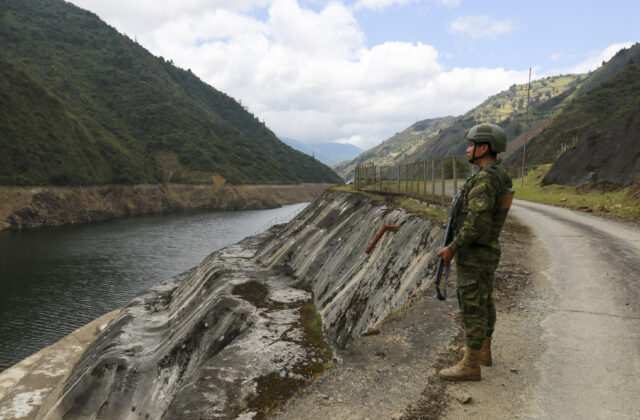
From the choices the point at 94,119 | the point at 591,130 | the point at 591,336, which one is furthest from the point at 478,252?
the point at 94,119

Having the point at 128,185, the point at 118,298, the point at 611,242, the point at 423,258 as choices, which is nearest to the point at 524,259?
the point at 423,258

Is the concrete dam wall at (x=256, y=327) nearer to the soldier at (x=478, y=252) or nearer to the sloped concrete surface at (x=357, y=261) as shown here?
the sloped concrete surface at (x=357, y=261)

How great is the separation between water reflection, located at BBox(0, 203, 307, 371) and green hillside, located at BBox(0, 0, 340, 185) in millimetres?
21741

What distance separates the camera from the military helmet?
450 cm

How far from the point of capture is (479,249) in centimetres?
436

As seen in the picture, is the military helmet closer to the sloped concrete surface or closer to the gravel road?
the gravel road

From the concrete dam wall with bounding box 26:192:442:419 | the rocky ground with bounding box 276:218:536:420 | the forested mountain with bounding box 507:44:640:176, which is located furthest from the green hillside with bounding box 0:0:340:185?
the forested mountain with bounding box 507:44:640:176

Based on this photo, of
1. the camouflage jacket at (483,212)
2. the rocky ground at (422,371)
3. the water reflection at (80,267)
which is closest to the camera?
the rocky ground at (422,371)

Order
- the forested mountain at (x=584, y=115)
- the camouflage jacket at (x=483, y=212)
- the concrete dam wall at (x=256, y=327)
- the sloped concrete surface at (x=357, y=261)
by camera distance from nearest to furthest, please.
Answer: the camouflage jacket at (x=483, y=212) < the concrete dam wall at (x=256, y=327) < the sloped concrete surface at (x=357, y=261) < the forested mountain at (x=584, y=115)

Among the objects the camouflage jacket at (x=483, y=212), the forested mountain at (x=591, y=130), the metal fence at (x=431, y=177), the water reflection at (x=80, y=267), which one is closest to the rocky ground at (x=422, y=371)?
the camouflage jacket at (x=483, y=212)

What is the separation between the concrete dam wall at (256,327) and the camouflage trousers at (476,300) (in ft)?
11.1

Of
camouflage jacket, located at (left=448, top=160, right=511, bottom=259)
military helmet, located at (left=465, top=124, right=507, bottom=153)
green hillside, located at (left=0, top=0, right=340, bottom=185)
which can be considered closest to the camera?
camouflage jacket, located at (left=448, top=160, right=511, bottom=259)

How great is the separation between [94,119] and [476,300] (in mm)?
130273

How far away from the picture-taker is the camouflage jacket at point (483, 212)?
13.9ft
